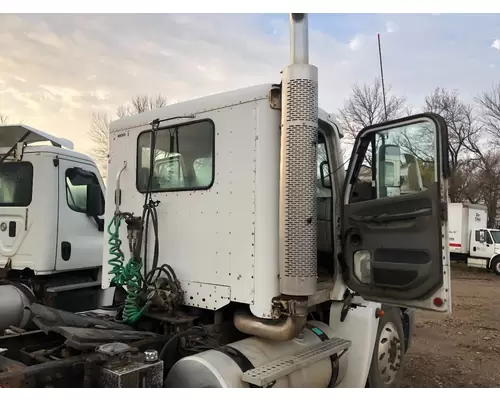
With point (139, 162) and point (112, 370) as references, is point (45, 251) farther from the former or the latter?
point (112, 370)

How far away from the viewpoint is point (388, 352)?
451 cm

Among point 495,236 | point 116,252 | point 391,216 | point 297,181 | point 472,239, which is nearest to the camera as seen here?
point 297,181

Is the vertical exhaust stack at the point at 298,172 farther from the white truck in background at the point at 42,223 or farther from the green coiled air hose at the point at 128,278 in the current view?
the white truck in background at the point at 42,223

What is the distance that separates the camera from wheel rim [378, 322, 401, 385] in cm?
441

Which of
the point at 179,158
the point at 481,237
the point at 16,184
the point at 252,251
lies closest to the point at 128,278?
the point at 179,158

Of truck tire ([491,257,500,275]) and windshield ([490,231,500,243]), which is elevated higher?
windshield ([490,231,500,243])

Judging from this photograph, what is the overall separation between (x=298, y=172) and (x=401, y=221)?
32.5 inches

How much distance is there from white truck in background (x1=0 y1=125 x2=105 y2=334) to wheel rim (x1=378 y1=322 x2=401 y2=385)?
348 cm

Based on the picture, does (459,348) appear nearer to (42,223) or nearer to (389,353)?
(389,353)

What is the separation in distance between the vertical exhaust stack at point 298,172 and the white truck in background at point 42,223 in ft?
11.0

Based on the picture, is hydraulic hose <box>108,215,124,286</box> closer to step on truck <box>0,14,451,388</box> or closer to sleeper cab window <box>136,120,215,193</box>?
step on truck <box>0,14,451,388</box>

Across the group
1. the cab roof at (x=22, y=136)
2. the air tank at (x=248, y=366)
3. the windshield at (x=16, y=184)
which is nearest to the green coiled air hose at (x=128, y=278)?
the air tank at (x=248, y=366)

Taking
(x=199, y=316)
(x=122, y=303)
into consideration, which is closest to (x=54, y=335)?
(x=122, y=303)

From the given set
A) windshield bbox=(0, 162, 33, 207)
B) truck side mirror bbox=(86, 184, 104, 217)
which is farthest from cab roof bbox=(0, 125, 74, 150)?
truck side mirror bbox=(86, 184, 104, 217)
